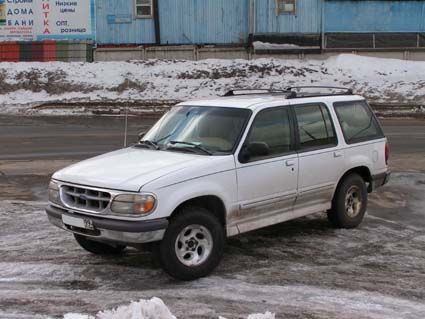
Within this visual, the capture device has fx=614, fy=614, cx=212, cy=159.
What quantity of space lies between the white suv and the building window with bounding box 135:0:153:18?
24196mm

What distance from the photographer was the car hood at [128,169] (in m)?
5.29

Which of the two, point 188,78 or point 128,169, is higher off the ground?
point 188,78

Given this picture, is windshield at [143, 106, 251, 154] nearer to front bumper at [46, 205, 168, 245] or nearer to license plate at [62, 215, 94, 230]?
front bumper at [46, 205, 168, 245]

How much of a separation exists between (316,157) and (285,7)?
25222 millimetres

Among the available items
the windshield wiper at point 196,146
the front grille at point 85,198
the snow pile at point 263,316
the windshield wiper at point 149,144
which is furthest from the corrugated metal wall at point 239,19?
the snow pile at point 263,316

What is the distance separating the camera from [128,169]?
5.52 metres

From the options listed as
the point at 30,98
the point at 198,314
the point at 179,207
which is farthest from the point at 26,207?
the point at 30,98

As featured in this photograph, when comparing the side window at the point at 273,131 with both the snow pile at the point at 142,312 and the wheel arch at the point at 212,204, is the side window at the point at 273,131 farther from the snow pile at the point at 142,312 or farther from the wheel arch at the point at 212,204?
the snow pile at the point at 142,312

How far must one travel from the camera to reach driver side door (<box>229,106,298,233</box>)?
19.7 ft

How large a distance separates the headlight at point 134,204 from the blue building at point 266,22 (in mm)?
26239

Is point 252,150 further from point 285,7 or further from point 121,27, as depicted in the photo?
point 121,27

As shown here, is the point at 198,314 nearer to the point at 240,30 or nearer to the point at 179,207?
the point at 179,207

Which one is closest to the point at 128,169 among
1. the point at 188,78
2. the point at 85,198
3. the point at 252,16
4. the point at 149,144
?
the point at 85,198

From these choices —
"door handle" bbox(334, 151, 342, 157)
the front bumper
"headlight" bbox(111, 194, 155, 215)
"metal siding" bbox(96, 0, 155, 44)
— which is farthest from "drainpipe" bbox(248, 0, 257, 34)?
"headlight" bbox(111, 194, 155, 215)
